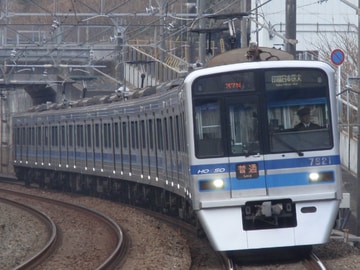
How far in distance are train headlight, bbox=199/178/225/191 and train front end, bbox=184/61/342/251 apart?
0.01m

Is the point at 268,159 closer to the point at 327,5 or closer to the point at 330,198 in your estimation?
the point at 330,198

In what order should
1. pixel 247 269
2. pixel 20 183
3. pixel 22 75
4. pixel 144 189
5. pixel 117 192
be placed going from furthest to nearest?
pixel 22 75 < pixel 20 183 < pixel 117 192 < pixel 144 189 < pixel 247 269

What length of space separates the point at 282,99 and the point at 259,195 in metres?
1.17

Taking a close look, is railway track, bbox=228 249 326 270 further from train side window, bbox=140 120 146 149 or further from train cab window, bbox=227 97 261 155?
train side window, bbox=140 120 146 149

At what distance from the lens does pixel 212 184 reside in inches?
461

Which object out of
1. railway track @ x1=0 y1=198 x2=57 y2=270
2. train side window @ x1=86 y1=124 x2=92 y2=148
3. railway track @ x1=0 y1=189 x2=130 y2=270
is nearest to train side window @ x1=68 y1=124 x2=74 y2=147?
train side window @ x1=86 y1=124 x2=92 y2=148

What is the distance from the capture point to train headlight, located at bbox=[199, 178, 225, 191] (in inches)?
460

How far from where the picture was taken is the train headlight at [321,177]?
1170cm

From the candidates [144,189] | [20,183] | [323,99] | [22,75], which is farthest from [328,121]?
[22,75]

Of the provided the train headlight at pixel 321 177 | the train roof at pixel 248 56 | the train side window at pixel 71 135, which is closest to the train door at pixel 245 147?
the train headlight at pixel 321 177

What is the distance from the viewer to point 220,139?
1187 centimetres

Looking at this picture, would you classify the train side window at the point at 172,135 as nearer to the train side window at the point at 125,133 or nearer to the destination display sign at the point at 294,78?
the destination display sign at the point at 294,78

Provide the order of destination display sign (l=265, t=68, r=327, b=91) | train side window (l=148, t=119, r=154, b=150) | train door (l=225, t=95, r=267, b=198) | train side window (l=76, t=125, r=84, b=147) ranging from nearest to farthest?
train door (l=225, t=95, r=267, b=198) → destination display sign (l=265, t=68, r=327, b=91) → train side window (l=148, t=119, r=154, b=150) → train side window (l=76, t=125, r=84, b=147)

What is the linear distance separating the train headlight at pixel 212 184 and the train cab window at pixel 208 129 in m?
0.32
